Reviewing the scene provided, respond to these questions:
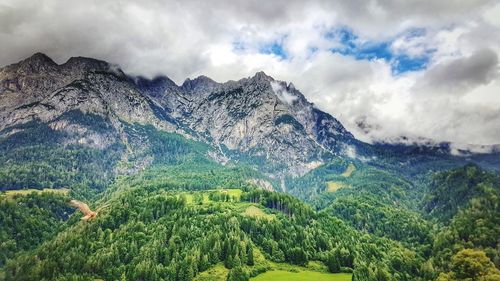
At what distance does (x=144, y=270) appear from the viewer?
592 feet

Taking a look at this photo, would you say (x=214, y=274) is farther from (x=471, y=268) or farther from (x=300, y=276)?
(x=471, y=268)

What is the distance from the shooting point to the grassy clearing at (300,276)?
17950 centimetres

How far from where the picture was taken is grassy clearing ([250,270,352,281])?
589 feet

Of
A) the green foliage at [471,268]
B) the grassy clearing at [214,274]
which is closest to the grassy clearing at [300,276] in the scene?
the grassy clearing at [214,274]

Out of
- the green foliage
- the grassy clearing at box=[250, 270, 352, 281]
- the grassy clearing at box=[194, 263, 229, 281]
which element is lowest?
the grassy clearing at box=[250, 270, 352, 281]

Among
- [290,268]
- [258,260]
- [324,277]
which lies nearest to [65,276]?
[258,260]

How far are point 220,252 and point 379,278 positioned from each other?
75.3 metres

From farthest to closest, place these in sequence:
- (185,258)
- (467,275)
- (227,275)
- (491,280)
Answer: (185,258)
(227,275)
(467,275)
(491,280)

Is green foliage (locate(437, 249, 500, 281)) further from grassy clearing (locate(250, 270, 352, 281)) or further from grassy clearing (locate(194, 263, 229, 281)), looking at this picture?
grassy clearing (locate(194, 263, 229, 281))

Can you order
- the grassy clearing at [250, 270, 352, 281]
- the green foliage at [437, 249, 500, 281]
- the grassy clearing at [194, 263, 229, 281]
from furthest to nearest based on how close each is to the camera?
the grassy clearing at [250, 270, 352, 281] < the grassy clearing at [194, 263, 229, 281] < the green foliage at [437, 249, 500, 281]

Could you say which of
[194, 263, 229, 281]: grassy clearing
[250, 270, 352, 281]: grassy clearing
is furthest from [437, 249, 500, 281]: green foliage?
[194, 263, 229, 281]: grassy clearing

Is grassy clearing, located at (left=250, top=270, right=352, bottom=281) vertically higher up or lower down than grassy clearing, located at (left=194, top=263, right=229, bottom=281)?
lower down

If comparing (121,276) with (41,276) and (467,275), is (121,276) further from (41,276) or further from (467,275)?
(467,275)

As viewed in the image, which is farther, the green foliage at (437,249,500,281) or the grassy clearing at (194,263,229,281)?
the grassy clearing at (194,263,229,281)
